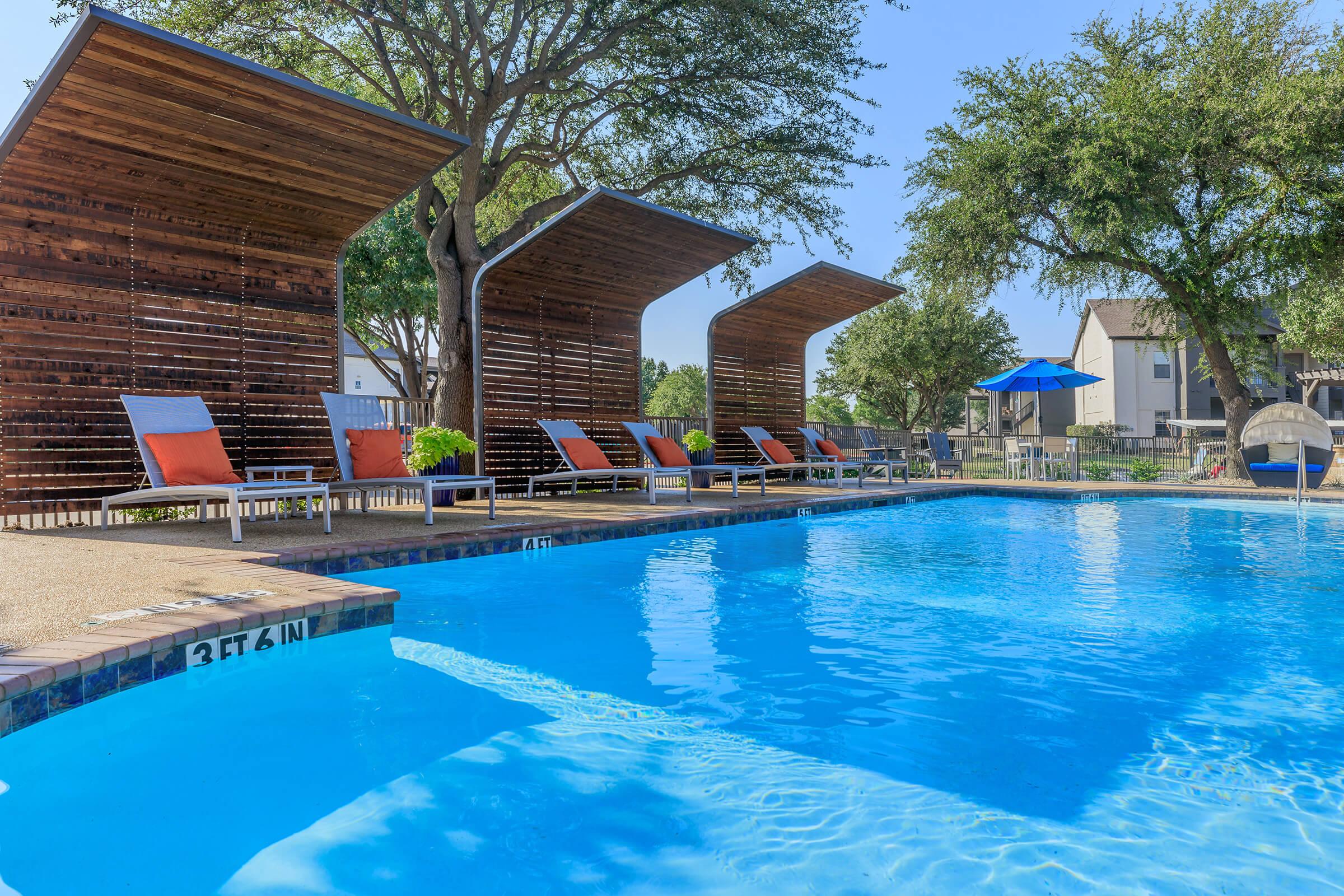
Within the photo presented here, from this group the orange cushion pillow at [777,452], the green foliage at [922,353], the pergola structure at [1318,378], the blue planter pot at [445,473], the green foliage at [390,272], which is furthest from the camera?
the green foliage at [922,353]

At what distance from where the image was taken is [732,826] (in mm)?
2473

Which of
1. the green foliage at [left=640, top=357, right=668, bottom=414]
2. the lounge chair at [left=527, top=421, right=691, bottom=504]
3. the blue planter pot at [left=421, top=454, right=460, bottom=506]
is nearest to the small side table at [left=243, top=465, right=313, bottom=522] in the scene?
the blue planter pot at [left=421, top=454, right=460, bottom=506]

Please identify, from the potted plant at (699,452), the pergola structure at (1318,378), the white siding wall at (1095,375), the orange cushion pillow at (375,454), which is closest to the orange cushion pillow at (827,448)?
the potted plant at (699,452)

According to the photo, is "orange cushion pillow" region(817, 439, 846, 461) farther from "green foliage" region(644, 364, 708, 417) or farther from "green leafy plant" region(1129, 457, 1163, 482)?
"green foliage" region(644, 364, 708, 417)

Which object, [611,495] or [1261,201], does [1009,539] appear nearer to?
[611,495]

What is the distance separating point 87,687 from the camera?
2.85 metres

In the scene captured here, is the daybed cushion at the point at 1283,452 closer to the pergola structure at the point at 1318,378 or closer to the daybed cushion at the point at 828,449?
the daybed cushion at the point at 828,449

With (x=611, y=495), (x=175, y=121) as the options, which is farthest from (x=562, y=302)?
(x=175, y=121)

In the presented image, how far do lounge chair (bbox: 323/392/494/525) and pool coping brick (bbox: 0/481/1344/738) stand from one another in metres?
0.90

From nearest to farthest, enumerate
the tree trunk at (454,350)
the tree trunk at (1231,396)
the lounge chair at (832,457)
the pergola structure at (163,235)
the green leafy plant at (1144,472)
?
the pergola structure at (163,235)
the tree trunk at (454,350)
the lounge chair at (832,457)
the tree trunk at (1231,396)
the green leafy plant at (1144,472)

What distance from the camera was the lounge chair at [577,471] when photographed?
9.94 metres

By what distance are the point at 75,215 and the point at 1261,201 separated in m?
16.9

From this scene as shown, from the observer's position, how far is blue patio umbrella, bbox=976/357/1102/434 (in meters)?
16.4

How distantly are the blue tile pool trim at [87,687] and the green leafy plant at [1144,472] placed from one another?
1752cm
